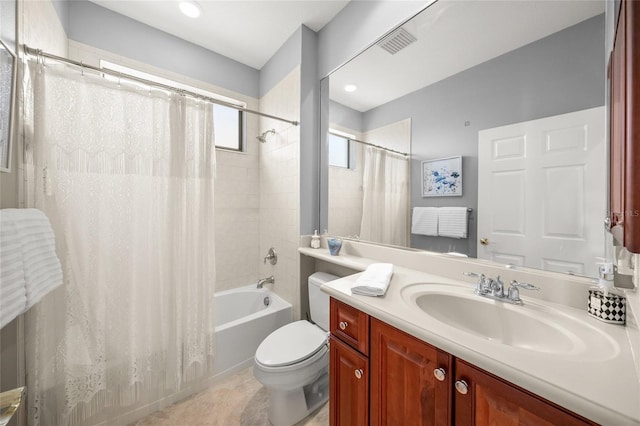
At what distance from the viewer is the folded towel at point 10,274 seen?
73cm

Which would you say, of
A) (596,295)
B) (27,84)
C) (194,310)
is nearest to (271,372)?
(194,310)

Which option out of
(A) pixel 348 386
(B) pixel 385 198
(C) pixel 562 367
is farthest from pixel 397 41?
(A) pixel 348 386

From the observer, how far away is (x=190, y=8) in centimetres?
171

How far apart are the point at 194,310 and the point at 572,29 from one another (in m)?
2.31

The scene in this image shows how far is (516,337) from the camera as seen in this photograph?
813mm

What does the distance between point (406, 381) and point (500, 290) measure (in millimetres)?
509

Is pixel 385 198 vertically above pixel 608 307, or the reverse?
pixel 385 198

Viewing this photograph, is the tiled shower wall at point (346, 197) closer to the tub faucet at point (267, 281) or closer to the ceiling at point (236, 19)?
the tub faucet at point (267, 281)

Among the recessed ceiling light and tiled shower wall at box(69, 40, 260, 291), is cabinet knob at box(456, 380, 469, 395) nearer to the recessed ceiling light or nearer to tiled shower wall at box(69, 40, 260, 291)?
tiled shower wall at box(69, 40, 260, 291)

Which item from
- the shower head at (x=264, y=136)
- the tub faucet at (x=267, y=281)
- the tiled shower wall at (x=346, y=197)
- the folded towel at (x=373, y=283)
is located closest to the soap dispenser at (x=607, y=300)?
the folded towel at (x=373, y=283)

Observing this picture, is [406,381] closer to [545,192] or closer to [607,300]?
[607,300]

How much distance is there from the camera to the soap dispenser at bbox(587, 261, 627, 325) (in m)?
0.69

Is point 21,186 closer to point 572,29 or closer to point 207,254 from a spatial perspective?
point 207,254

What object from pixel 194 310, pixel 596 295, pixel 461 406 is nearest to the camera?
pixel 461 406
